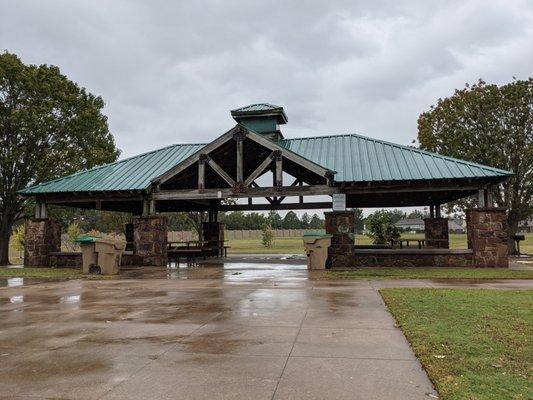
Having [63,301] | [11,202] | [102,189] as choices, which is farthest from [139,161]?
[63,301]

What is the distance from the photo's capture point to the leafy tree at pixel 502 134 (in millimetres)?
23781

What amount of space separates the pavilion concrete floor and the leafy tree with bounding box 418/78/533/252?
18562 mm

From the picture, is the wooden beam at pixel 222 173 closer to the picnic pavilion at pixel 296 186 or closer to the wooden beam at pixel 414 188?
the picnic pavilion at pixel 296 186

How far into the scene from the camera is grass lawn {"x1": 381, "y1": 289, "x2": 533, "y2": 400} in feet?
12.2

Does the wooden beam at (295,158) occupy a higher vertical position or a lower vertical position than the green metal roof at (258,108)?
lower

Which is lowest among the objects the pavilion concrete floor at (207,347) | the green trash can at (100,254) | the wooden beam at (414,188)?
the pavilion concrete floor at (207,347)

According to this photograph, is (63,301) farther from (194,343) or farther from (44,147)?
(44,147)

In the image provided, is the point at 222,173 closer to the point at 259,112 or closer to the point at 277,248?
the point at 259,112

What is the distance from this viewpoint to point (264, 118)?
69.2ft

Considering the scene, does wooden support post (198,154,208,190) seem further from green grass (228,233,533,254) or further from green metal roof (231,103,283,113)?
green grass (228,233,533,254)

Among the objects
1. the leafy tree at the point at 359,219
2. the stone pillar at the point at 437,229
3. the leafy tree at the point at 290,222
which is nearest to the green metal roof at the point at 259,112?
the stone pillar at the point at 437,229

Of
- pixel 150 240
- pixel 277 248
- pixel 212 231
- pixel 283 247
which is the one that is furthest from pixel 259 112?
pixel 283 247

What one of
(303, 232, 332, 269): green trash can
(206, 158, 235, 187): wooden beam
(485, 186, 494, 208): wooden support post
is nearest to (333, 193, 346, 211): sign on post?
(303, 232, 332, 269): green trash can

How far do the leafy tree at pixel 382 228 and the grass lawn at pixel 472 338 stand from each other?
13978 millimetres
